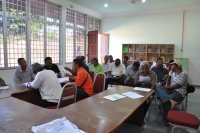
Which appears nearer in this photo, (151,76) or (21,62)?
(21,62)

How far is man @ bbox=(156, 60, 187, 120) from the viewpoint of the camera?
3223 millimetres

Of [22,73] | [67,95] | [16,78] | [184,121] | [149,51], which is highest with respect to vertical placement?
[149,51]

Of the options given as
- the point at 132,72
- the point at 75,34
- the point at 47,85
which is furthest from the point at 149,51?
the point at 47,85

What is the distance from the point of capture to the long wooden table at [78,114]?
144 cm

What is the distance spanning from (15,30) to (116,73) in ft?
10.6

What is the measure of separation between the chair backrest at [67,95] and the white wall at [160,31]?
5.78 meters

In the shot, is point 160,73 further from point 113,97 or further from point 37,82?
point 37,82

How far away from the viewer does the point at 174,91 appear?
343 centimetres

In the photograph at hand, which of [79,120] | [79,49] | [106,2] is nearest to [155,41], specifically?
[106,2]

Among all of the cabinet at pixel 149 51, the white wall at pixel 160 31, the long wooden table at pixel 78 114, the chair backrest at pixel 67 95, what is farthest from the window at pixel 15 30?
the cabinet at pixel 149 51

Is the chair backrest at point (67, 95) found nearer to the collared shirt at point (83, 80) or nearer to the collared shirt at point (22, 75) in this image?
the collared shirt at point (83, 80)

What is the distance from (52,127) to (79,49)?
6.21 m

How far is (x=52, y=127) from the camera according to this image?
1341mm

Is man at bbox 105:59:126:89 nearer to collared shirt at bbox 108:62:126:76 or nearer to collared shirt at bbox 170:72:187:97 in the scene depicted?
collared shirt at bbox 108:62:126:76
